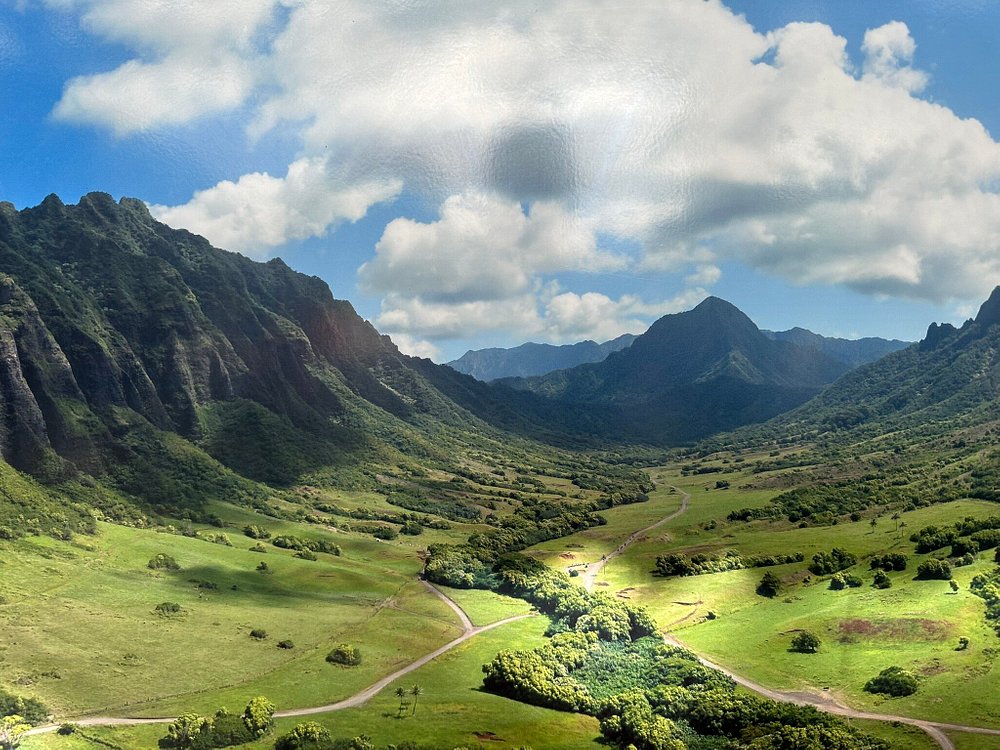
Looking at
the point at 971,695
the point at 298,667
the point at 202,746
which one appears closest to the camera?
the point at 202,746

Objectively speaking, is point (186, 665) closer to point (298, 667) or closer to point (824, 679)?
point (298, 667)

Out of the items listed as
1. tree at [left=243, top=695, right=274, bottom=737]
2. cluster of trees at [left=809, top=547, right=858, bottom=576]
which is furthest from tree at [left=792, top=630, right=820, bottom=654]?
tree at [left=243, top=695, right=274, bottom=737]

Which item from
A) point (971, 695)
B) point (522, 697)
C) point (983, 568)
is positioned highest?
point (983, 568)

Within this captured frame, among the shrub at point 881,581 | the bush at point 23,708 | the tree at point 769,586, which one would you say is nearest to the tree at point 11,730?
the bush at point 23,708

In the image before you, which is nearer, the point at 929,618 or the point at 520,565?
the point at 929,618

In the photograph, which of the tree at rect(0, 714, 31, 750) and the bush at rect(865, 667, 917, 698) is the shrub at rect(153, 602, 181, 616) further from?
the bush at rect(865, 667, 917, 698)

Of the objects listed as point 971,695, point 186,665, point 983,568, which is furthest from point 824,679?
point 186,665

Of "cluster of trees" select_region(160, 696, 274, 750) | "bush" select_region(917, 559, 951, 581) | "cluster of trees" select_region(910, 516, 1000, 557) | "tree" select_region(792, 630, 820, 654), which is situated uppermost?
"cluster of trees" select_region(910, 516, 1000, 557)

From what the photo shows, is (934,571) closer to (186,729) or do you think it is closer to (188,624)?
(186,729)
